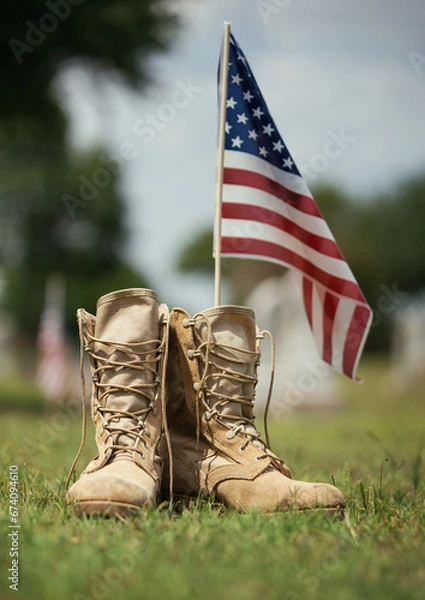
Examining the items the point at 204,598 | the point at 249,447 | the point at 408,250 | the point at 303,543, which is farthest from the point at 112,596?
the point at 408,250

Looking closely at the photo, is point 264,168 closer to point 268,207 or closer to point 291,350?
point 268,207

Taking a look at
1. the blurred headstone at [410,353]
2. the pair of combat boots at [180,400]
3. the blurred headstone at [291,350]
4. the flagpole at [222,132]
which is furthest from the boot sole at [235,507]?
the blurred headstone at [410,353]

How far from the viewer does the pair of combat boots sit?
2.26 meters

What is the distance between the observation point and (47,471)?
3.28 meters

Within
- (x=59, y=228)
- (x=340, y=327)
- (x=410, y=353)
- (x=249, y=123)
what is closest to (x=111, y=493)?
(x=340, y=327)

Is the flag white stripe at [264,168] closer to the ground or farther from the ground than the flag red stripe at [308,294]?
farther from the ground

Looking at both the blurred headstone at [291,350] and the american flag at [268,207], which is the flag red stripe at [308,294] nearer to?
the american flag at [268,207]

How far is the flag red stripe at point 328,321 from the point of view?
10.3 ft

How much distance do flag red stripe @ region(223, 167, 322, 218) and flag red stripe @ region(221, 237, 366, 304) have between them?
0.18m

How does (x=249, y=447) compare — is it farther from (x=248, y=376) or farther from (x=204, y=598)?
(x=204, y=598)

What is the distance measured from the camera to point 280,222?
3076mm

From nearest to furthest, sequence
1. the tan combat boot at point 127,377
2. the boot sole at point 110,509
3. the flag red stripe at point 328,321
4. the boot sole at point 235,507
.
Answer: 1. the boot sole at point 110,509
2. the boot sole at point 235,507
3. the tan combat boot at point 127,377
4. the flag red stripe at point 328,321

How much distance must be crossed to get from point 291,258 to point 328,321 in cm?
33

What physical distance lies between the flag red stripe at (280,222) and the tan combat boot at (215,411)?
0.65 metres
